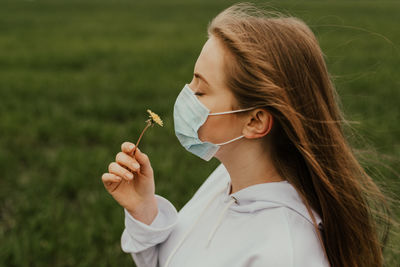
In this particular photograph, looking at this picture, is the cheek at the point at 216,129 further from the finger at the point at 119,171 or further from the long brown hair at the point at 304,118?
the finger at the point at 119,171

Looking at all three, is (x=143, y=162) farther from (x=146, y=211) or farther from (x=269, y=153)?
(x=269, y=153)

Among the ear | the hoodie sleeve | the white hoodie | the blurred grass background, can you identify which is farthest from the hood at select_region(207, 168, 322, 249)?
the blurred grass background

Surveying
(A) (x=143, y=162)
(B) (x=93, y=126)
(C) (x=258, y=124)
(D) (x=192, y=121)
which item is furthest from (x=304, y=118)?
(B) (x=93, y=126)

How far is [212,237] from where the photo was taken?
1.47 metres

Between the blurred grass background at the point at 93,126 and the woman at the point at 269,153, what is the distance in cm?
28

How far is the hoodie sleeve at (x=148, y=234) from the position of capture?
5.33 feet

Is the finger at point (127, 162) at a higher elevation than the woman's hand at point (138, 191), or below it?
higher

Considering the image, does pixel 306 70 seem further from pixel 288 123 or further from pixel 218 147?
pixel 218 147

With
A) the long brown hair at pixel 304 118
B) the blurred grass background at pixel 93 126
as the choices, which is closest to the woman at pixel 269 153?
the long brown hair at pixel 304 118

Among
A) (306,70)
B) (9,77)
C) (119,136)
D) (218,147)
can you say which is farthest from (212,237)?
(9,77)

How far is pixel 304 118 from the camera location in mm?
1354

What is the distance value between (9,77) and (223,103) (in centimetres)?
604

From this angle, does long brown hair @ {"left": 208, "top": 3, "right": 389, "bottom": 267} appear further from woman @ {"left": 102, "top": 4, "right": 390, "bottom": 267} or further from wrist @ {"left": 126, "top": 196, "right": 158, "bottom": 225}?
wrist @ {"left": 126, "top": 196, "right": 158, "bottom": 225}

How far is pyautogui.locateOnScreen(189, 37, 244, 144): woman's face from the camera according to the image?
138 centimetres
